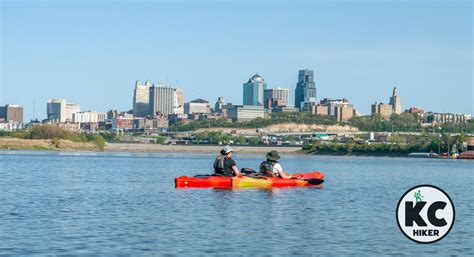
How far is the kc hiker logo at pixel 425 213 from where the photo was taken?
10547 mm

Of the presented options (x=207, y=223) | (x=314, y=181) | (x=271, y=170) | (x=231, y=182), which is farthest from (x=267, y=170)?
(x=207, y=223)

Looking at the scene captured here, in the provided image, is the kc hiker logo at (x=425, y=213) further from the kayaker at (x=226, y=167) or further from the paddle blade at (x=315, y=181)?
the paddle blade at (x=315, y=181)

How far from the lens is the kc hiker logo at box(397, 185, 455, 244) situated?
10.5 meters

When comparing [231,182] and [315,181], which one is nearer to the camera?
[231,182]

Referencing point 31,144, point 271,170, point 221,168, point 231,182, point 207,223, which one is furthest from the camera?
point 31,144

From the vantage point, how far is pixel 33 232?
24.7 meters

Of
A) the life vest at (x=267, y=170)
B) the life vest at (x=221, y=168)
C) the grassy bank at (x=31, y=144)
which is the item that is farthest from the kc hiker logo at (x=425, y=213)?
the grassy bank at (x=31, y=144)

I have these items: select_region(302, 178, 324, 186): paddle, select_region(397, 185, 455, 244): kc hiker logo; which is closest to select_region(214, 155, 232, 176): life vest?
select_region(302, 178, 324, 186): paddle

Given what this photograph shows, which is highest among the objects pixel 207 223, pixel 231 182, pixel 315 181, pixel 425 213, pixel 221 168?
pixel 425 213

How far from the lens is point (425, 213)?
34.9 feet

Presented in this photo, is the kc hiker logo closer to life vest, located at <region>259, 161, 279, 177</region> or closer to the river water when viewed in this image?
the river water

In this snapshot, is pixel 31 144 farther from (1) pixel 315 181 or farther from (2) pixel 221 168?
(2) pixel 221 168

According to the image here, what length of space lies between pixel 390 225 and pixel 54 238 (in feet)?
37.4

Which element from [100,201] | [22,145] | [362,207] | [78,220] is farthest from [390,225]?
[22,145]
